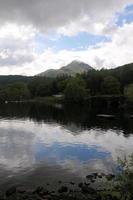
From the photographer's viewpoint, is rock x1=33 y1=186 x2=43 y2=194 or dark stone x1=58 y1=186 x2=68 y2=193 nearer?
rock x1=33 y1=186 x2=43 y2=194

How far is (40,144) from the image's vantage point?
67.0 meters

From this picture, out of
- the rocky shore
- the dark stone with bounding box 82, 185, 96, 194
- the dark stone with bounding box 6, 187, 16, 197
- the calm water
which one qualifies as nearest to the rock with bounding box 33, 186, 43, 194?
the rocky shore

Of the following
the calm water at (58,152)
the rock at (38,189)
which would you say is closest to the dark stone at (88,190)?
the calm water at (58,152)

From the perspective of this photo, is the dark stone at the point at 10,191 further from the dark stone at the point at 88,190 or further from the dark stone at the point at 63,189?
the dark stone at the point at 88,190

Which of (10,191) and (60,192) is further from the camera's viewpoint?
(60,192)

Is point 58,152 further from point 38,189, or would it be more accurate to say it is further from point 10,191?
point 10,191

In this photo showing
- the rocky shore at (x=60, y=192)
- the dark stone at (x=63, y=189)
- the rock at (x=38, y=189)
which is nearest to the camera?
the rocky shore at (x=60, y=192)

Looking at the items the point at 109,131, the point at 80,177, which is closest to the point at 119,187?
the point at 80,177

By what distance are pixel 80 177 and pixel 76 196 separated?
7888 mm

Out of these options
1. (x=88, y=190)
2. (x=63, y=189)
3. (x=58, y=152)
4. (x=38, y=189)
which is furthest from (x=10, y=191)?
(x=58, y=152)

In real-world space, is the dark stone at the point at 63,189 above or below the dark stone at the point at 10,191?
below

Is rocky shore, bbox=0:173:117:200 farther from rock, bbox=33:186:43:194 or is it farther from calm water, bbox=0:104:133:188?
calm water, bbox=0:104:133:188

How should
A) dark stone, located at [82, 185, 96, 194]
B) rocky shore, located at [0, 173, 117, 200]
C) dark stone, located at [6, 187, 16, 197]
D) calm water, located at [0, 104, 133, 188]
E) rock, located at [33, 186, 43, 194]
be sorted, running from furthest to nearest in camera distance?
calm water, located at [0, 104, 133, 188]
rock, located at [33, 186, 43, 194]
dark stone, located at [82, 185, 96, 194]
dark stone, located at [6, 187, 16, 197]
rocky shore, located at [0, 173, 117, 200]

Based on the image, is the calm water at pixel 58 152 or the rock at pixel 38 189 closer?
the rock at pixel 38 189
